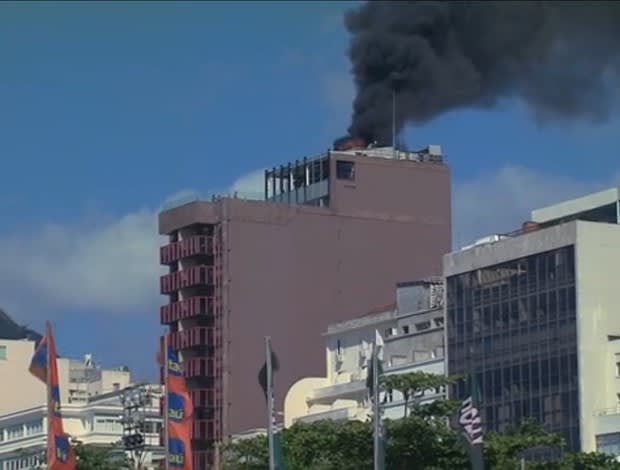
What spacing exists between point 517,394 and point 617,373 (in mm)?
8134

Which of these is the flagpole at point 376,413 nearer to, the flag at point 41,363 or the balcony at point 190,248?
the flag at point 41,363

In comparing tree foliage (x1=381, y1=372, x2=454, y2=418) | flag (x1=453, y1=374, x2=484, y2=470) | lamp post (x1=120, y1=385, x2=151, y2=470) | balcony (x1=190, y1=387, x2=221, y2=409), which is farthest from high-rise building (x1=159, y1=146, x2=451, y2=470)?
flag (x1=453, y1=374, x2=484, y2=470)

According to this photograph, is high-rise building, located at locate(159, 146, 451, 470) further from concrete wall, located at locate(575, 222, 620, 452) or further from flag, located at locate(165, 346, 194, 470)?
flag, located at locate(165, 346, 194, 470)

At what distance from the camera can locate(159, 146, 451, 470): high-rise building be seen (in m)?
187

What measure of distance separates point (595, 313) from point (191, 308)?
50.4 m

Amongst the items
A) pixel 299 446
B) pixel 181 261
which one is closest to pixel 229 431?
pixel 181 261

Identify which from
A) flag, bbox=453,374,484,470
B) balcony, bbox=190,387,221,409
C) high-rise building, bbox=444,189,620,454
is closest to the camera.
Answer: flag, bbox=453,374,484,470

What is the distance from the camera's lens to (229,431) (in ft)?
610

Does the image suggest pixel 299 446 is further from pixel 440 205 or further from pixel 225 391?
pixel 440 205

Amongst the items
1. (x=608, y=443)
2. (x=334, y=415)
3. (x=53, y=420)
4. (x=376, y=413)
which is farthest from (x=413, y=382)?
(x=334, y=415)

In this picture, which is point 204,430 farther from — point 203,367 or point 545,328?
point 545,328

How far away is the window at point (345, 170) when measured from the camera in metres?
195

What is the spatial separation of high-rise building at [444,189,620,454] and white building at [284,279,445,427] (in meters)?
5.77

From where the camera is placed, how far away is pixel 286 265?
19412 cm
